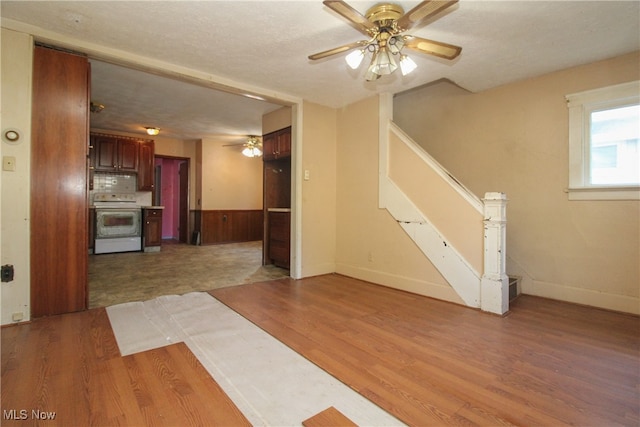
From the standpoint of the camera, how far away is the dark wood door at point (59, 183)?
249 cm

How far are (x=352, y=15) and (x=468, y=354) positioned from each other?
2372 millimetres

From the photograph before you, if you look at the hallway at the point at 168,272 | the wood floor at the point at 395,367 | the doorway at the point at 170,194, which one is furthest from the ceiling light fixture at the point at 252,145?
the wood floor at the point at 395,367

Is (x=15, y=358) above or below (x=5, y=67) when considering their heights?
below

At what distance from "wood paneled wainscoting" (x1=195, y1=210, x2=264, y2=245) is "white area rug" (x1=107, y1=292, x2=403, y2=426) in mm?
4525

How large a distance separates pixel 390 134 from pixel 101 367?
3.60m

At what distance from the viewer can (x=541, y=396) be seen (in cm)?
155

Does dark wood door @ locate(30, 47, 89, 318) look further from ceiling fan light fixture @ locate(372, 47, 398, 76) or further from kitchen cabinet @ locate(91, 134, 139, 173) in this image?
kitchen cabinet @ locate(91, 134, 139, 173)

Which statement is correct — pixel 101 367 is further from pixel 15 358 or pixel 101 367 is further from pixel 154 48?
pixel 154 48

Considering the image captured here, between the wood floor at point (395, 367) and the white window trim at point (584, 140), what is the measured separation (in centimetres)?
118

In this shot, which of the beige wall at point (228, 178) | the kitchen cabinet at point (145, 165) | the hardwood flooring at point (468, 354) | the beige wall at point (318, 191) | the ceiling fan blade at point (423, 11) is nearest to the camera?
the hardwood flooring at point (468, 354)

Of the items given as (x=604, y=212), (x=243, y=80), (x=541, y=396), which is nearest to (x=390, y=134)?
(x=243, y=80)

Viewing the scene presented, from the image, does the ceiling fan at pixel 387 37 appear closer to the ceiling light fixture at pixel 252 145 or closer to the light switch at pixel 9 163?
the light switch at pixel 9 163

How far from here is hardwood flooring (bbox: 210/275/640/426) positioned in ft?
4.77

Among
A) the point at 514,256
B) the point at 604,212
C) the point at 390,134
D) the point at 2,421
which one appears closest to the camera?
the point at 2,421
